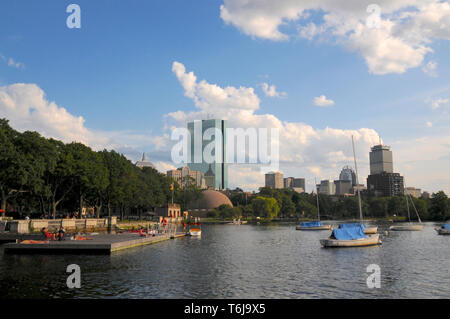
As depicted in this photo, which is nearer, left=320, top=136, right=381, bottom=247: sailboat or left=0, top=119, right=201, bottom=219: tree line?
left=320, top=136, right=381, bottom=247: sailboat

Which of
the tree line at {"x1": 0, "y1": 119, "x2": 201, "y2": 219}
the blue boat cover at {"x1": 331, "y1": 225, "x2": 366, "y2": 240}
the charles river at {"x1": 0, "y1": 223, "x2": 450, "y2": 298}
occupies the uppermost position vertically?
the tree line at {"x1": 0, "y1": 119, "x2": 201, "y2": 219}

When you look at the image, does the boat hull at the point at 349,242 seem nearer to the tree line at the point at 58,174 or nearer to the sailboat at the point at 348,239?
the sailboat at the point at 348,239

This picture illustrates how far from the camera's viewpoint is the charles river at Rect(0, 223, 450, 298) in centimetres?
2603

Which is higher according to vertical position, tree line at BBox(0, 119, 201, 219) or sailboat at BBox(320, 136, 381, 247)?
tree line at BBox(0, 119, 201, 219)

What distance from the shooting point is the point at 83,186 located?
8912cm

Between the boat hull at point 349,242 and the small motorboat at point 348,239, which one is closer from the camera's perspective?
the boat hull at point 349,242

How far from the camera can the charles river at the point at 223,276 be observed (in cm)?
2603

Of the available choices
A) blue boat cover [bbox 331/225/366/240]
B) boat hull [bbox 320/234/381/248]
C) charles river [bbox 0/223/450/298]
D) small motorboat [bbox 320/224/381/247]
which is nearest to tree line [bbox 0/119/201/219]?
charles river [bbox 0/223/450/298]

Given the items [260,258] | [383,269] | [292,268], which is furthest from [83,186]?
[383,269]

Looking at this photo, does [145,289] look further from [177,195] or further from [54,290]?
[177,195]

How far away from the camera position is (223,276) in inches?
1278

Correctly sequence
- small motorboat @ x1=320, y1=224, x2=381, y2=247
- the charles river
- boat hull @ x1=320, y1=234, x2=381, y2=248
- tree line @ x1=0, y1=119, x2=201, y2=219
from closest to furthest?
the charles river → boat hull @ x1=320, y1=234, x2=381, y2=248 → small motorboat @ x1=320, y1=224, x2=381, y2=247 → tree line @ x1=0, y1=119, x2=201, y2=219

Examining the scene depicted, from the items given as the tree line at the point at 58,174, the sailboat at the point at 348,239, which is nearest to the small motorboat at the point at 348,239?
the sailboat at the point at 348,239

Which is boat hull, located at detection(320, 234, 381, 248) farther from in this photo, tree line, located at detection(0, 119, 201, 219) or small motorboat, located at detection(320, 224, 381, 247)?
tree line, located at detection(0, 119, 201, 219)
